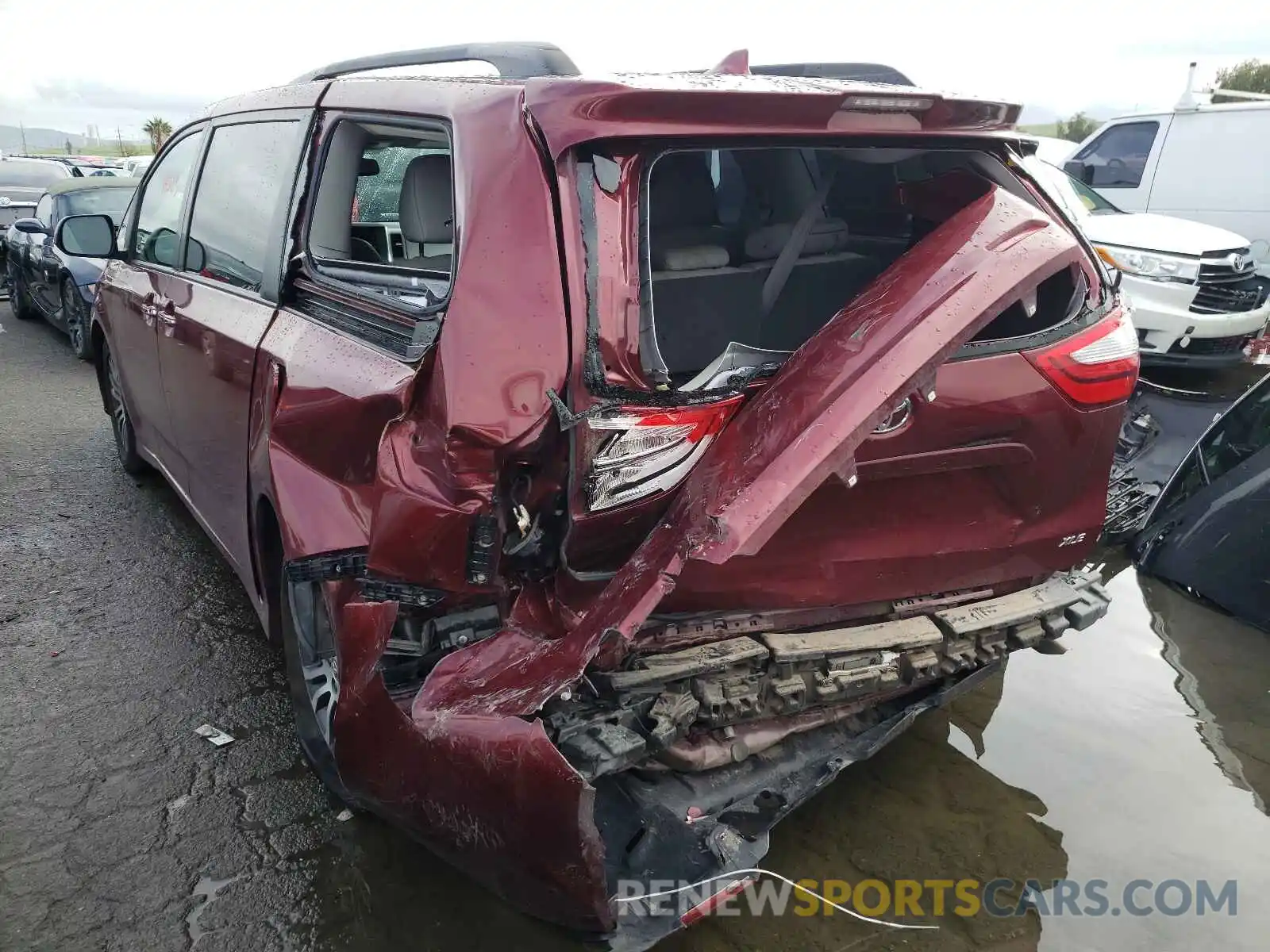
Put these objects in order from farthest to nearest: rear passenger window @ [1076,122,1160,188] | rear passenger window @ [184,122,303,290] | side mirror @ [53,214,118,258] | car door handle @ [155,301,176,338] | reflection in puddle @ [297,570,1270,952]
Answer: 1. rear passenger window @ [1076,122,1160,188]
2. side mirror @ [53,214,118,258]
3. car door handle @ [155,301,176,338]
4. rear passenger window @ [184,122,303,290]
5. reflection in puddle @ [297,570,1270,952]

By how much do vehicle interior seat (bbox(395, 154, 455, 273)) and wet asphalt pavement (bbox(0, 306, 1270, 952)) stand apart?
63.6 inches

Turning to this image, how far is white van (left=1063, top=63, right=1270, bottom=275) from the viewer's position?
8562 mm

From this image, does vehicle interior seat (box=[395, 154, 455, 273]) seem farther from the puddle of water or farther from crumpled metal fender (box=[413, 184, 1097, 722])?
the puddle of water

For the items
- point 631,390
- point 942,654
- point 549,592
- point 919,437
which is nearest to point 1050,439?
point 919,437

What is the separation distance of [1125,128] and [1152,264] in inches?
132

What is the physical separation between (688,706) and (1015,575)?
3.60 feet

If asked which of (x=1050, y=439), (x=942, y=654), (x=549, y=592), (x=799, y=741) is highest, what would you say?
(x=1050, y=439)

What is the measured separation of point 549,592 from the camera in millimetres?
2025

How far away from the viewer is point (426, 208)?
2.79 metres

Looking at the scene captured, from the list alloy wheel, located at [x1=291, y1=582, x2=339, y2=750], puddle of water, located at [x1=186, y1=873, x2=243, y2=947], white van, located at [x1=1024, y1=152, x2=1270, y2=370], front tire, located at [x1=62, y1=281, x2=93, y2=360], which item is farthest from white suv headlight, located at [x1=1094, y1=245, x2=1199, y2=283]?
front tire, located at [x1=62, y1=281, x2=93, y2=360]

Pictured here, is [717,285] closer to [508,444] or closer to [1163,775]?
[508,444]

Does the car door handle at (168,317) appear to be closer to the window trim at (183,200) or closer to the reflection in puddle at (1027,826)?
the window trim at (183,200)

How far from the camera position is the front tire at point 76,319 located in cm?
769

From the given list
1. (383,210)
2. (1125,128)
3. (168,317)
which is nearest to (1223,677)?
(383,210)
